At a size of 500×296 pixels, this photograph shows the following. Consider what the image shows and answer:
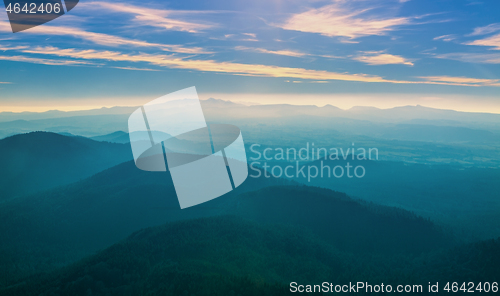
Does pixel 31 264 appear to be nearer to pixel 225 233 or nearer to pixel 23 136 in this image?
pixel 225 233

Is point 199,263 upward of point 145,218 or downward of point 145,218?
upward

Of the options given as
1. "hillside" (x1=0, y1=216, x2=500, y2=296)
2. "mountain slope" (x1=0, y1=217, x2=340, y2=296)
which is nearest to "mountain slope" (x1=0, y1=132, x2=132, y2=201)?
"mountain slope" (x1=0, y1=217, x2=340, y2=296)

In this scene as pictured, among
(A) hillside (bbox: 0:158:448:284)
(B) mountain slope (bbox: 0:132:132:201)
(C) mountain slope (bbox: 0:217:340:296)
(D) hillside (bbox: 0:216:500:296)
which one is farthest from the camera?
(B) mountain slope (bbox: 0:132:132:201)

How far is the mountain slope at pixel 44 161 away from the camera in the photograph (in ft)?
370

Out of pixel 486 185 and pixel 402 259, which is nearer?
pixel 402 259

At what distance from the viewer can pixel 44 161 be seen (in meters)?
130

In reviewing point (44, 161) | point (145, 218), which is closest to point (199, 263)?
point (145, 218)

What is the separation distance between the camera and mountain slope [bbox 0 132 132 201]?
112919 mm

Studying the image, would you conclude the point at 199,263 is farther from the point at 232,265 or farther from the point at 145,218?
the point at 145,218

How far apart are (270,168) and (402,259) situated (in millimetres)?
147567

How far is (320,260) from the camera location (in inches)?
1736

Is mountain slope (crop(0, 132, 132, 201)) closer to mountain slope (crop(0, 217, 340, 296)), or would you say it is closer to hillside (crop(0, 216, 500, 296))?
mountain slope (crop(0, 217, 340, 296))

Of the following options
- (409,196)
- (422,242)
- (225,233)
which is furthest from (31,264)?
(409,196)

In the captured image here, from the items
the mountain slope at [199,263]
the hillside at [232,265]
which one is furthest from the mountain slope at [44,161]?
the hillside at [232,265]
